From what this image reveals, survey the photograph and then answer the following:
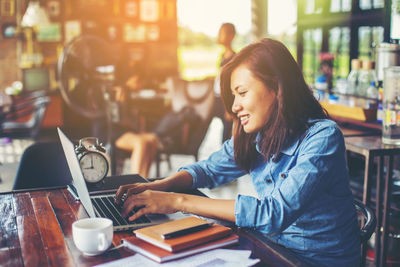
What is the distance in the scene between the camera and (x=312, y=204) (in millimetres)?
1335

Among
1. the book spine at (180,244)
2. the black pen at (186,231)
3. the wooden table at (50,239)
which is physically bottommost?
the wooden table at (50,239)

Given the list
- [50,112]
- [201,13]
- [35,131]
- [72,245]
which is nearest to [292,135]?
[72,245]

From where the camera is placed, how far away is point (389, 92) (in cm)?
249

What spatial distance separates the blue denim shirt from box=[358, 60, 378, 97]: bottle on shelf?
1.94m

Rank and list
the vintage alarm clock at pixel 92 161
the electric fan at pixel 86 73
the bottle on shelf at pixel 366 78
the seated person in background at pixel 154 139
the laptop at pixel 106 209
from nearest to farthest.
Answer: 1. the laptop at pixel 106 209
2. the vintage alarm clock at pixel 92 161
3. the electric fan at pixel 86 73
4. the bottle on shelf at pixel 366 78
5. the seated person in background at pixel 154 139

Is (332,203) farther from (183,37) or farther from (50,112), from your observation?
(183,37)

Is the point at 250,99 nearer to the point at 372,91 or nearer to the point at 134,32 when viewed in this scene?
the point at 372,91

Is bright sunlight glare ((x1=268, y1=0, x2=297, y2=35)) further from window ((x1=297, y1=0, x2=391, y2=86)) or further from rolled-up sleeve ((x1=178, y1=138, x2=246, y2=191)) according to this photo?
rolled-up sleeve ((x1=178, y1=138, x2=246, y2=191))

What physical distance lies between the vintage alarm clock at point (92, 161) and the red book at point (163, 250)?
60 centimetres

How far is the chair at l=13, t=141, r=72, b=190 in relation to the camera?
218 centimetres

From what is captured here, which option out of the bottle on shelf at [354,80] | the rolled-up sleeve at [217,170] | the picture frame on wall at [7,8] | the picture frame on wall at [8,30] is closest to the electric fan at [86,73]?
the rolled-up sleeve at [217,170]

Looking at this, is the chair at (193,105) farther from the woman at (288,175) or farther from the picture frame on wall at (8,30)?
the picture frame on wall at (8,30)

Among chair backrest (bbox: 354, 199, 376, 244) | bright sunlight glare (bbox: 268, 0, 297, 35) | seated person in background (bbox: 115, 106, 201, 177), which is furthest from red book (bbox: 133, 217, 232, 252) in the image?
bright sunlight glare (bbox: 268, 0, 297, 35)

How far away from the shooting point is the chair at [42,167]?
2184 mm
